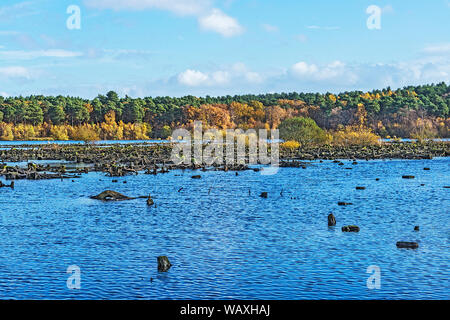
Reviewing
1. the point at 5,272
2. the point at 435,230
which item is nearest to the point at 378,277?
the point at 435,230

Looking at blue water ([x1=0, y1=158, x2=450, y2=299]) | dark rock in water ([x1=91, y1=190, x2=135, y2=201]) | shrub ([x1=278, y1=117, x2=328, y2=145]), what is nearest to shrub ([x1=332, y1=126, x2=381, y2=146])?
shrub ([x1=278, y1=117, x2=328, y2=145])

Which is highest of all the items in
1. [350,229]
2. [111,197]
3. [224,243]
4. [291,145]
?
[291,145]

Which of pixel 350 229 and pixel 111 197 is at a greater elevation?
pixel 111 197

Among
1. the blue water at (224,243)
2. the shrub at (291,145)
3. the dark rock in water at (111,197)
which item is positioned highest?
the shrub at (291,145)

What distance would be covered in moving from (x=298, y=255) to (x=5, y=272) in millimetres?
12096

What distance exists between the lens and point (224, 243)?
95.3ft

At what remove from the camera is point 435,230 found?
32406 millimetres

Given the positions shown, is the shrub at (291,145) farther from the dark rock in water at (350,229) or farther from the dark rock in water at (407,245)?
the dark rock in water at (407,245)

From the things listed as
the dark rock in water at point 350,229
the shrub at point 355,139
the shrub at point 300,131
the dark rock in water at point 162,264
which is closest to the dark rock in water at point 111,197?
the dark rock in water at point 350,229

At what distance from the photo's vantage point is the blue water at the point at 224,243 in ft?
70.1

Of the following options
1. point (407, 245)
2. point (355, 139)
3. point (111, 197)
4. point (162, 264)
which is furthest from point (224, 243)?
point (355, 139)

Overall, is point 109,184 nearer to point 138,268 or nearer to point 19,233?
point 19,233

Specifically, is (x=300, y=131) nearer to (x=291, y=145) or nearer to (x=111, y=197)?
(x=291, y=145)

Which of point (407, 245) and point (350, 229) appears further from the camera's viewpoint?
point (350, 229)
